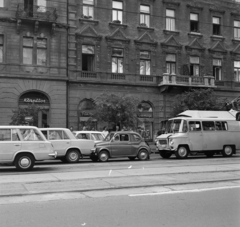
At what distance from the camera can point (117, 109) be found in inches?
904

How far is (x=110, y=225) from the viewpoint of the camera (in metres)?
5.68

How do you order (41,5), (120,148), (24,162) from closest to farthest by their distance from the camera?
1. (24,162)
2. (120,148)
3. (41,5)

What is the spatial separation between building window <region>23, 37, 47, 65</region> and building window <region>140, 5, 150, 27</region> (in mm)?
9001

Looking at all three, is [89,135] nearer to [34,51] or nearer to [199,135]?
[199,135]

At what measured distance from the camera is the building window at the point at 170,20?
31.4m

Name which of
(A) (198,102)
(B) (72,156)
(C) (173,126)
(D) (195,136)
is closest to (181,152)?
(D) (195,136)

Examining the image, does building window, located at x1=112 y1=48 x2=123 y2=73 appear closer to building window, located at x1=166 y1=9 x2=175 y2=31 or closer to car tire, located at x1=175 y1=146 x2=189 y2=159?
building window, located at x1=166 y1=9 x2=175 y2=31

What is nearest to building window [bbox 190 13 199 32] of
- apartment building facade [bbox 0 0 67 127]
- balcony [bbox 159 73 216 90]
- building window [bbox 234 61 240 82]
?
balcony [bbox 159 73 216 90]

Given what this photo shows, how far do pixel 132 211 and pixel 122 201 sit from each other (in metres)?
0.95

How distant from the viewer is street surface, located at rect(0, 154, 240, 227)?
5.96 metres

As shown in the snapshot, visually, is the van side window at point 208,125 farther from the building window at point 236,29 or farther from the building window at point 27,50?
the building window at point 236,29

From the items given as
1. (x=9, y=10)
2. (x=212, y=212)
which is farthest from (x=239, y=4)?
(x=212, y=212)

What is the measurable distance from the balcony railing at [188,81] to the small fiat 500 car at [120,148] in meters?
11.6

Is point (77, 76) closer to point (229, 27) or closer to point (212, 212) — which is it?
point (229, 27)
